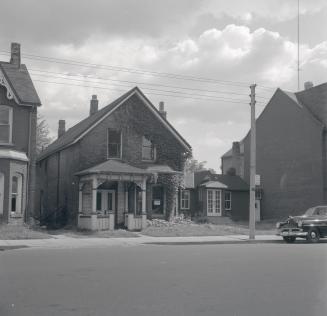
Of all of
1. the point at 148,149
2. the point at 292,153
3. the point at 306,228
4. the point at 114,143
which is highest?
the point at 292,153

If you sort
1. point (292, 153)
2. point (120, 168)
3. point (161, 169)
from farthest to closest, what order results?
point (292, 153), point (161, 169), point (120, 168)

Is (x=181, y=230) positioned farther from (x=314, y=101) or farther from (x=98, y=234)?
(x=314, y=101)

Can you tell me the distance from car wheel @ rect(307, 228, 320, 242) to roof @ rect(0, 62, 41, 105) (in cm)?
1462

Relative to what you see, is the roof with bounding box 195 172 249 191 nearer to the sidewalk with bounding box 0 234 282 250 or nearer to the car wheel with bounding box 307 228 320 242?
the sidewalk with bounding box 0 234 282 250

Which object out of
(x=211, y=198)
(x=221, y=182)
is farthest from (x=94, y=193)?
(x=221, y=182)

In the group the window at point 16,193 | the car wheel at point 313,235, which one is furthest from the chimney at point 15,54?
the car wheel at point 313,235

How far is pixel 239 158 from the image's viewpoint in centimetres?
5419

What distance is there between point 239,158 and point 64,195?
26.3 metres

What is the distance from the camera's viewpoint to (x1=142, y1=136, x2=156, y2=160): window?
32000 millimetres

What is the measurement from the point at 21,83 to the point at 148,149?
868 centimetres

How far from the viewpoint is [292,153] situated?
40312mm

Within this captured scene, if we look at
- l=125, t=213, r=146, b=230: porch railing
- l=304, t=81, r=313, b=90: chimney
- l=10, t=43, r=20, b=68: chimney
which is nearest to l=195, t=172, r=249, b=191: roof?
l=125, t=213, r=146, b=230: porch railing

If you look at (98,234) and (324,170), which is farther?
(324,170)

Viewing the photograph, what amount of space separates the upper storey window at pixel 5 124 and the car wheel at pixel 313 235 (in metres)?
15.1
